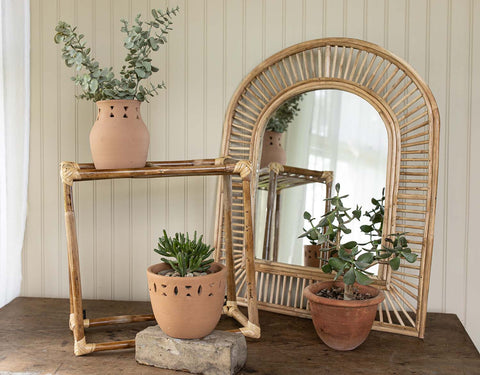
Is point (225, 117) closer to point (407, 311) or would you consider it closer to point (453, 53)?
point (453, 53)

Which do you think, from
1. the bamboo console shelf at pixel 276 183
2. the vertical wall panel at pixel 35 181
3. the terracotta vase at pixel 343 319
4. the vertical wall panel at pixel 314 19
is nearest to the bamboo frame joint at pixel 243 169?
the bamboo console shelf at pixel 276 183

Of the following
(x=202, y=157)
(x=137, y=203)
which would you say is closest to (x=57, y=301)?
(x=137, y=203)

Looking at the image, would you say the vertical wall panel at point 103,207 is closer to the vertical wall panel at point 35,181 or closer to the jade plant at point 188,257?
the vertical wall panel at point 35,181

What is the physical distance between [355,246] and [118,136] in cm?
71

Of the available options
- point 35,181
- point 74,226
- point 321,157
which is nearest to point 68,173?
point 74,226

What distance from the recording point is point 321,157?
4.76 feet

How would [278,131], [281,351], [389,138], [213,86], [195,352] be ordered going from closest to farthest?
[195,352]
[281,351]
[389,138]
[278,131]
[213,86]

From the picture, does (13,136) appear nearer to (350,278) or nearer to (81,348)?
(81,348)

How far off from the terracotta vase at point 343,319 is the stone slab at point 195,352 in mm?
230

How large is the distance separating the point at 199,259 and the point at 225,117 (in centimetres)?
63

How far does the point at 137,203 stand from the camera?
1.67 m

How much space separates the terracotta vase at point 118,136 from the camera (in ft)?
4.10

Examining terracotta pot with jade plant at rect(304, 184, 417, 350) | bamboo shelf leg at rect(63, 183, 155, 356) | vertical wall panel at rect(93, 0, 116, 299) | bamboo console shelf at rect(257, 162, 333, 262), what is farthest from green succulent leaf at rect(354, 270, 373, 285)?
vertical wall panel at rect(93, 0, 116, 299)

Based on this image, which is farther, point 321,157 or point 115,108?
point 321,157
